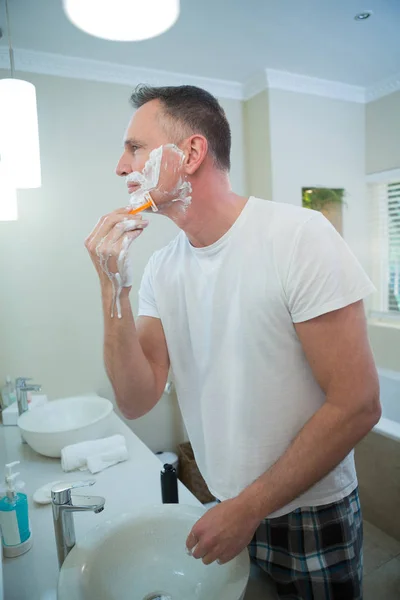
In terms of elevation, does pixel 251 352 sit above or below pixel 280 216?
below

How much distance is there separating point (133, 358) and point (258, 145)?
192 cm

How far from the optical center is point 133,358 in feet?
2.81

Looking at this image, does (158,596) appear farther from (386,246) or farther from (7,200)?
(386,246)

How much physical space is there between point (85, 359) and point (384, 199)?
2.16 m

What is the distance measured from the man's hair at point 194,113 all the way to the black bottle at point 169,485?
714mm

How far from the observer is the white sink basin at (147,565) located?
26.5 inches

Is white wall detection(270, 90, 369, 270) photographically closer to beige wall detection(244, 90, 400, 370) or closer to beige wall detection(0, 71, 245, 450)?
beige wall detection(244, 90, 400, 370)

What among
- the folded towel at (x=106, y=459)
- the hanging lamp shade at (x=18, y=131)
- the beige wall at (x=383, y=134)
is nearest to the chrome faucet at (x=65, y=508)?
the folded towel at (x=106, y=459)

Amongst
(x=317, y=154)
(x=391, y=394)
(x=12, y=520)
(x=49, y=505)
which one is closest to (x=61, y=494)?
(x=12, y=520)

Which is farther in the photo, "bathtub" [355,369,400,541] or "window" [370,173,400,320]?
"window" [370,173,400,320]

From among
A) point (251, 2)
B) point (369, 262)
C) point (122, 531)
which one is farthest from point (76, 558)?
point (369, 262)

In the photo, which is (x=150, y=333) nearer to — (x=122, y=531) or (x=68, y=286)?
(x=122, y=531)

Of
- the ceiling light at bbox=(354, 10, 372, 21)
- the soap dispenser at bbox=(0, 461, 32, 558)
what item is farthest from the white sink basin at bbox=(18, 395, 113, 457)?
the ceiling light at bbox=(354, 10, 372, 21)

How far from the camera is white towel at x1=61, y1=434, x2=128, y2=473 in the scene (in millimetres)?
1201
